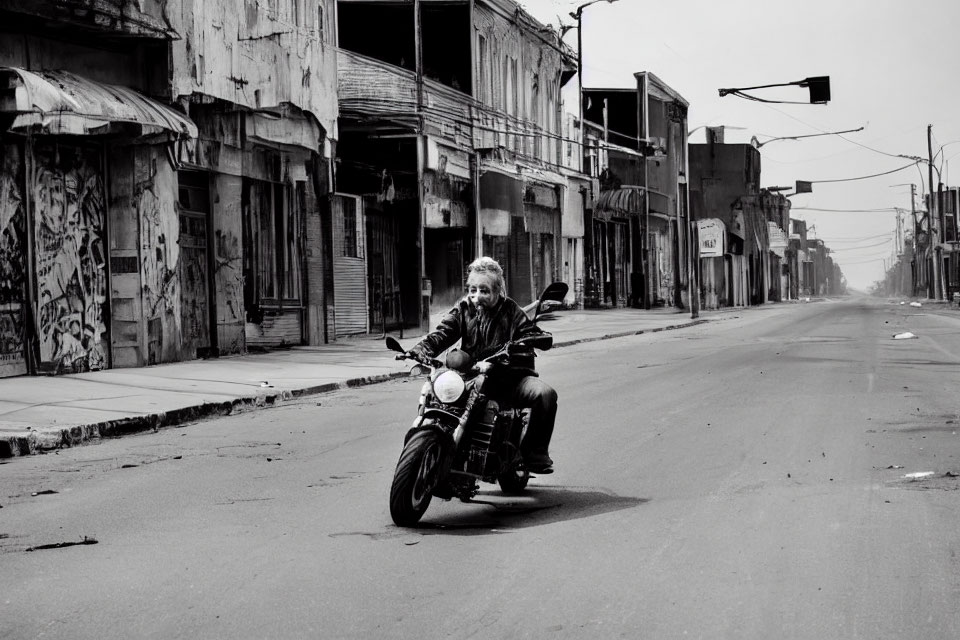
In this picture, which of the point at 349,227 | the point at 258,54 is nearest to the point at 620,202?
the point at 349,227

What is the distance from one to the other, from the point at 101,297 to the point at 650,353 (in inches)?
381

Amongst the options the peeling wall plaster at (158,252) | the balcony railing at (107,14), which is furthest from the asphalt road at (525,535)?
the peeling wall plaster at (158,252)

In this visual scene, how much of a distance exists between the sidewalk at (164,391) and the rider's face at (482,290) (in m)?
1.57

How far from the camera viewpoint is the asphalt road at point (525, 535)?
16.3ft

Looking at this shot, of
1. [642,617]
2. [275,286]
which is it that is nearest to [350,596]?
[642,617]

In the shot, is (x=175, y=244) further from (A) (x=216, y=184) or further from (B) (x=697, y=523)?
(B) (x=697, y=523)

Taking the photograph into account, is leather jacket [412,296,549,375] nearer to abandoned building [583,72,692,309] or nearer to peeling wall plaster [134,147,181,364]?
peeling wall plaster [134,147,181,364]

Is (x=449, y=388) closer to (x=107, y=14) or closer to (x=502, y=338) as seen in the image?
(x=502, y=338)

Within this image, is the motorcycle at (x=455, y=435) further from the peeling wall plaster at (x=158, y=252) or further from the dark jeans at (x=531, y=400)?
the peeling wall plaster at (x=158, y=252)

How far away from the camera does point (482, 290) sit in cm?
763

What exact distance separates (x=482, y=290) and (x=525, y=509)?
52.5 inches

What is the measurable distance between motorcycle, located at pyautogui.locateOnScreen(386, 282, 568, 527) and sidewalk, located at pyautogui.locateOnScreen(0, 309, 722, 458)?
6.16 ft

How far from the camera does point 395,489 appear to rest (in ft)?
22.1

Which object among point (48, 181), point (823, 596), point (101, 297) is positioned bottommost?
point (823, 596)
